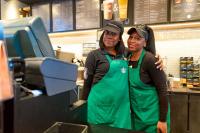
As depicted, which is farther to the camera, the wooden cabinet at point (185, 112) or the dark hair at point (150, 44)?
the wooden cabinet at point (185, 112)

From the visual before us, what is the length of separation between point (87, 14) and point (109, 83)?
3280mm

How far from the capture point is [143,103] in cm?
169

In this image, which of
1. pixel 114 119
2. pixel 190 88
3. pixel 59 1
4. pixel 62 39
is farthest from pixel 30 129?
pixel 59 1

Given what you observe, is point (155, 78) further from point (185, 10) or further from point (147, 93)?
point (185, 10)

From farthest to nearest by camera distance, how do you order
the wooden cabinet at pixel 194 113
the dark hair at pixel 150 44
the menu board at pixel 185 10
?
1. the menu board at pixel 185 10
2. the wooden cabinet at pixel 194 113
3. the dark hair at pixel 150 44

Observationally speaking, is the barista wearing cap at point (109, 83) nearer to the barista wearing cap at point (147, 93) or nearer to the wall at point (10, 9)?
the barista wearing cap at point (147, 93)

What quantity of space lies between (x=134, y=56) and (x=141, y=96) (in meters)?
0.34

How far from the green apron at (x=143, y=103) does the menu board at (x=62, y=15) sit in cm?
338

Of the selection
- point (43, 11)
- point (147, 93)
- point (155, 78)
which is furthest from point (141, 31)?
point (43, 11)

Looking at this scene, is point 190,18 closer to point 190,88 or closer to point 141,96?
point 190,88

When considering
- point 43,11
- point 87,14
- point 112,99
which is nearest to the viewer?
point 112,99

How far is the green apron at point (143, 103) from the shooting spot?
1.68 m

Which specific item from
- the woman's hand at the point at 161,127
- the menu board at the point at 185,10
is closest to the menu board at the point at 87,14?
the menu board at the point at 185,10

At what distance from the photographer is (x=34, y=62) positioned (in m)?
0.71
